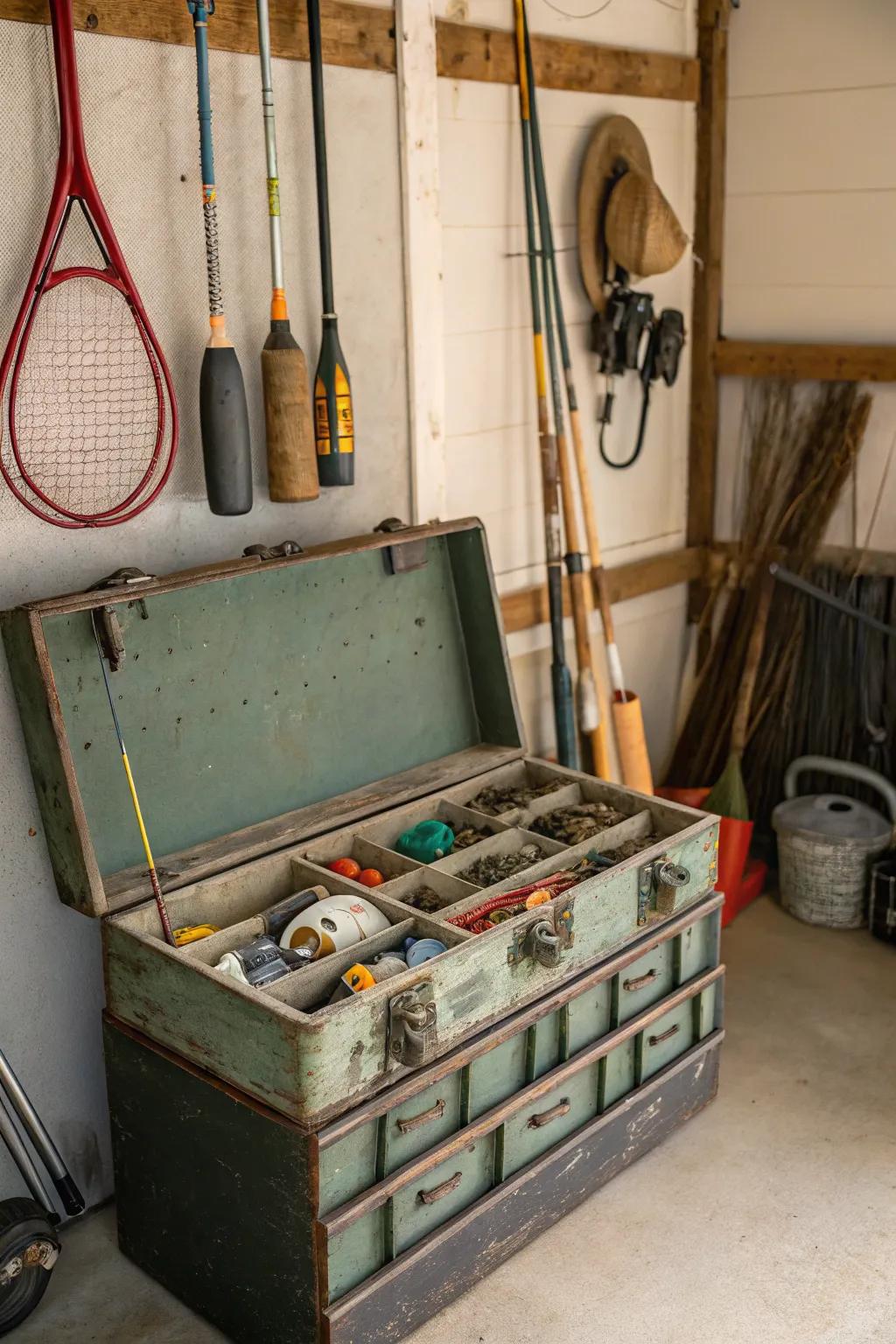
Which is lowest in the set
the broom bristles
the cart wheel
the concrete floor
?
the concrete floor

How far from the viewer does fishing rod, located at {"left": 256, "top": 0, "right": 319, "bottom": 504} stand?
8.55ft

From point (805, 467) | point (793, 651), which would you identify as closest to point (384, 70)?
point (805, 467)

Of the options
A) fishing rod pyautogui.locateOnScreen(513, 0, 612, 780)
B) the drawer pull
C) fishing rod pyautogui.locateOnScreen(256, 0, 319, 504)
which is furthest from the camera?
fishing rod pyautogui.locateOnScreen(513, 0, 612, 780)

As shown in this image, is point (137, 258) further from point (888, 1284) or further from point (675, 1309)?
point (888, 1284)

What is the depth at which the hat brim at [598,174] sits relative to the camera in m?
3.51

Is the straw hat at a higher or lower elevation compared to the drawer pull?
higher

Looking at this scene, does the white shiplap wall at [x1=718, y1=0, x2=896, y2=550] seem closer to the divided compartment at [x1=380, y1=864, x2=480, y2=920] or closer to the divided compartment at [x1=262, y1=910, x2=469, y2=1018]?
the divided compartment at [x1=380, y1=864, x2=480, y2=920]

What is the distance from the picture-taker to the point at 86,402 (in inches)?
97.6

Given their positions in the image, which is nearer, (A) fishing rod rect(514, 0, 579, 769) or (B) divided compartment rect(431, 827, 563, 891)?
(B) divided compartment rect(431, 827, 563, 891)

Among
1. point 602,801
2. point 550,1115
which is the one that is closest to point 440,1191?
point 550,1115

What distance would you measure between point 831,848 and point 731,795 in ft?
1.04

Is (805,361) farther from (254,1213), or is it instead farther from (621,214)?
(254,1213)

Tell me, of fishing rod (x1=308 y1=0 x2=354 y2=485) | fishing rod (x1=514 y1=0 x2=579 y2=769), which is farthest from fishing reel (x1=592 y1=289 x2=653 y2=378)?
fishing rod (x1=308 y1=0 x2=354 y2=485)

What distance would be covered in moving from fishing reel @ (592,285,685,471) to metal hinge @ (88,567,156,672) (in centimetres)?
168
